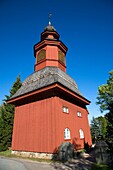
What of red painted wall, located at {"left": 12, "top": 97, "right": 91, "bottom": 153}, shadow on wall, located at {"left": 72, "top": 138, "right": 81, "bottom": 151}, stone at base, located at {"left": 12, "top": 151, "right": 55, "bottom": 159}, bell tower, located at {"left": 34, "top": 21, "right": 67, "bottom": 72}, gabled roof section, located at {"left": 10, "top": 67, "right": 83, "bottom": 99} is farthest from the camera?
bell tower, located at {"left": 34, "top": 21, "right": 67, "bottom": 72}

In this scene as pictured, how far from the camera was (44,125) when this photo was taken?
12742 millimetres

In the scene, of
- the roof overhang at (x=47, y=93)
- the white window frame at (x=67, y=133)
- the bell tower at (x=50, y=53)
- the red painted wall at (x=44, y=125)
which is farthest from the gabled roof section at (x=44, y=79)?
the white window frame at (x=67, y=133)

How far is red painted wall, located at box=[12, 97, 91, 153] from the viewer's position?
475 inches

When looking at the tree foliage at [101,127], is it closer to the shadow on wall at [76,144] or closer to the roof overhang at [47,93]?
the shadow on wall at [76,144]

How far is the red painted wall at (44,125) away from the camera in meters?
12.1

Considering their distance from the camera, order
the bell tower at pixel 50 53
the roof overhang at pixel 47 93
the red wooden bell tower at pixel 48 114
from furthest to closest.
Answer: the bell tower at pixel 50 53 → the roof overhang at pixel 47 93 → the red wooden bell tower at pixel 48 114

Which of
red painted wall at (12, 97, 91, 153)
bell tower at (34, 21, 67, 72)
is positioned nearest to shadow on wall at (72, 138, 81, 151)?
red painted wall at (12, 97, 91, 153)

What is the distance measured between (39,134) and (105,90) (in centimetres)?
1809

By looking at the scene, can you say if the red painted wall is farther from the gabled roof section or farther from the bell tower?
the bell tower

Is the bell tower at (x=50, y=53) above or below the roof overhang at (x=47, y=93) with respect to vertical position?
above

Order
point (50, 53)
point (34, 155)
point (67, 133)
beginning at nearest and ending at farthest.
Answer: point (34, 155)
point (67, 133)
point (50, 53)

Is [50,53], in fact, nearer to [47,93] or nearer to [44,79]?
[44,79]

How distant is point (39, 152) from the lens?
12.4 meters

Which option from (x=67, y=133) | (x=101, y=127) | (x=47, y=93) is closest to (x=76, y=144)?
(x=67, y=133)
